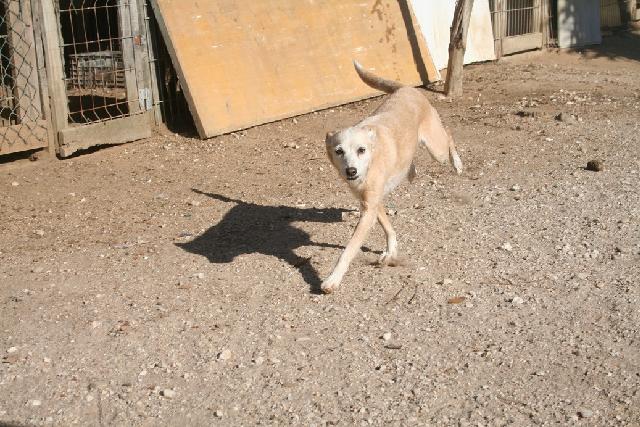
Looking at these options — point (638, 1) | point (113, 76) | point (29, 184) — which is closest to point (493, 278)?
point (29, 184)

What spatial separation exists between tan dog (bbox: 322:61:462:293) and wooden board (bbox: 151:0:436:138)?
2906mm

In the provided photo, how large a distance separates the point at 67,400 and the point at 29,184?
417 cm

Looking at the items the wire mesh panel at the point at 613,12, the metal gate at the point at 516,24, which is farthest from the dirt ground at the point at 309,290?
the wire mesh panel at the point at 613,12

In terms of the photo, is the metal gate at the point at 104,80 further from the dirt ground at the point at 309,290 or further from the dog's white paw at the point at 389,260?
the dog's white paw at the point at 389,260

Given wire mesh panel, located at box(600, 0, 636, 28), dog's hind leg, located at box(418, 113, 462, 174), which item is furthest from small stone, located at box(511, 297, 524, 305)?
wire mesh panel, located at box(600, 0, 636, 28)

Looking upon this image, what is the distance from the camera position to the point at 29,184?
778 cm

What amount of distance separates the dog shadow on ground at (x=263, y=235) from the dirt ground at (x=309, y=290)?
0.07 feet

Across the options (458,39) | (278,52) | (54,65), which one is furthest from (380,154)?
(458,39)

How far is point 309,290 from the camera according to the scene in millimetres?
5277

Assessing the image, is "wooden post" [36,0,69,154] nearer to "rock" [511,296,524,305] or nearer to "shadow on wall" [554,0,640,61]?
"rock" [511,296,524,305]

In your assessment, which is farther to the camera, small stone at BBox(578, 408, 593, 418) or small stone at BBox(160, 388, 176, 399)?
small stone at BBox(160, 388, 176, 399)

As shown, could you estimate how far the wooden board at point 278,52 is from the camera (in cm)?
904

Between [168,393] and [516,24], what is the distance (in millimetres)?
11211

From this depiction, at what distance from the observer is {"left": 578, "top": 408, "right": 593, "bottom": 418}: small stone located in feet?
12.2
